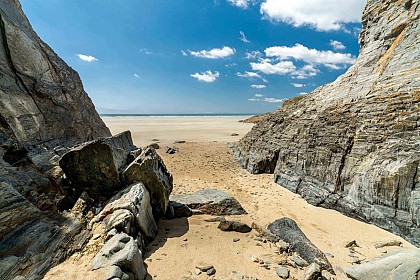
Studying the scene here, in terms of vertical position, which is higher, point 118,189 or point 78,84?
point 78,84

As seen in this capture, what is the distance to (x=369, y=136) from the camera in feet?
28.2

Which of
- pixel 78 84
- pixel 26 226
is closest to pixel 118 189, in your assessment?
pixel 26 226

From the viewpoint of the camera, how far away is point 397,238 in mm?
6531

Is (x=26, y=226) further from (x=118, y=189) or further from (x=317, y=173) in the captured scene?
(x=317, y=173)

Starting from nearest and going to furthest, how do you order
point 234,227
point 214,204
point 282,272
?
point 282,272
point 234,227
point 214,204

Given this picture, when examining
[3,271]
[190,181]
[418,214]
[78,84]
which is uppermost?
[78,84]

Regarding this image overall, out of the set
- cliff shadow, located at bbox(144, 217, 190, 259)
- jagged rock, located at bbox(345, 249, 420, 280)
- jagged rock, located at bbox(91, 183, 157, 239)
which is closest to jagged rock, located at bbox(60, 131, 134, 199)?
jagged rock, located at bbox(91, 183, 157, 239)

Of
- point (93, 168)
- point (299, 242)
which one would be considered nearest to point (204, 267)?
point (299, 242)

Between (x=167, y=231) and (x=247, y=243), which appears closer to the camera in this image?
(x=247, y=243)

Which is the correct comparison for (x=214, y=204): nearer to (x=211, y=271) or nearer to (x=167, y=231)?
(x=167, y=231)

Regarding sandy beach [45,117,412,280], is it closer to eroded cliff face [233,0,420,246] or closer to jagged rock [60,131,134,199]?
eroded cliff face [233,0,420,246]

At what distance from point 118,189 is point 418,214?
30.4ft

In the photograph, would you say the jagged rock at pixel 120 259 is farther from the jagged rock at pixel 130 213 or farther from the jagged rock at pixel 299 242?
the jagged rock at pixel 299 242

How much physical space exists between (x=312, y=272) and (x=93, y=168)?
6.89 meters
